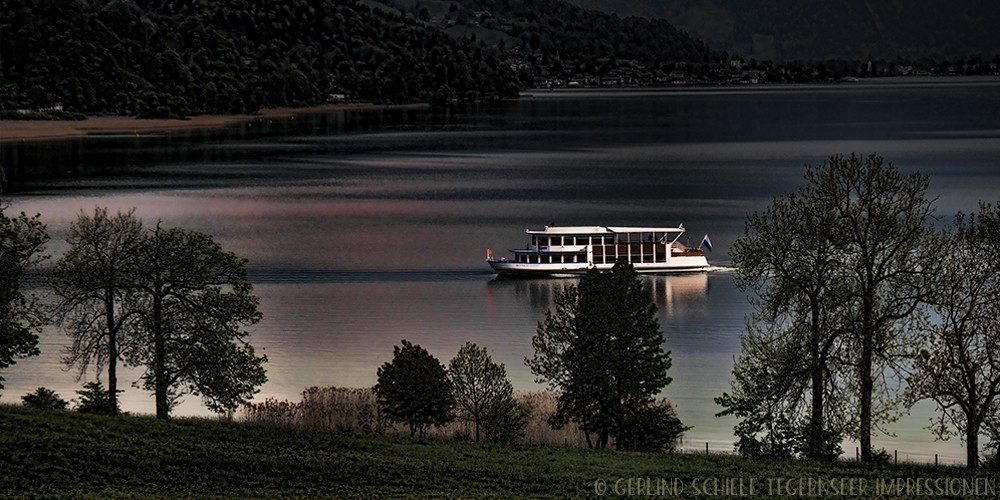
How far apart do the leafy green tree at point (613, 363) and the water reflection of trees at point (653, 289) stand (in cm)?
2239

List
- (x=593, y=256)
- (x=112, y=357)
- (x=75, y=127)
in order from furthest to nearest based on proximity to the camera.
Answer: (x=75, y=127), (x=593, y=256), (x=112, y=357)

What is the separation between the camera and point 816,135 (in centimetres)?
17925

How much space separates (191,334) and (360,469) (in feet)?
29.2

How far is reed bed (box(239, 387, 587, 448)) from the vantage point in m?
36.8

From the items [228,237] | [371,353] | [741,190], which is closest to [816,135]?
[741,190]

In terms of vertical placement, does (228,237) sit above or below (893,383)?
above

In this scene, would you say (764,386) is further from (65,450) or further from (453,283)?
(453,283)

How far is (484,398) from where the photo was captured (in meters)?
36.5

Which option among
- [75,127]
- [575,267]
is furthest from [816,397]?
[75,127]

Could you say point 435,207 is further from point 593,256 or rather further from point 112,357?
point 112,357

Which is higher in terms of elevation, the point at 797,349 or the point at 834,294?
the point at 834,294

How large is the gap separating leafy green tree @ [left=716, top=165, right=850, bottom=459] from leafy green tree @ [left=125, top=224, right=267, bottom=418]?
1211 centimetres

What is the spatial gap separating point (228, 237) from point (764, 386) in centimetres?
5320

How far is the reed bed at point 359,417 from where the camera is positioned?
36844mm
